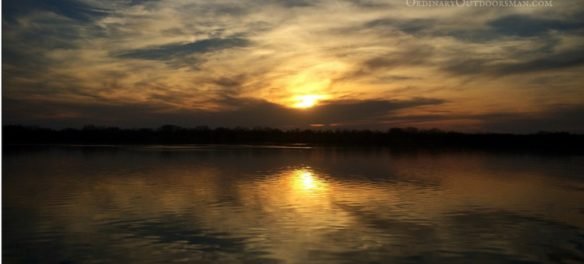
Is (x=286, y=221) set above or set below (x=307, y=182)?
below

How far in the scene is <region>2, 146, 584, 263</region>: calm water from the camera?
733cm

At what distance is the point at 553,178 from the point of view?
19.2m

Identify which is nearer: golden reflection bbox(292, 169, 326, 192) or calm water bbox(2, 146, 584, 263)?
calm water bbox(2, 146, 584, 263)

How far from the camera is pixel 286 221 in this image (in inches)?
381

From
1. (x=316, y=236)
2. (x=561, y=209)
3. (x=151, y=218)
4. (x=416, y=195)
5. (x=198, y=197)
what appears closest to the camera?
(x=316, y=236)

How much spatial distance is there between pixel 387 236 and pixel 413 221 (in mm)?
1566

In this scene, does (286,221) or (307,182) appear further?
(307,182)

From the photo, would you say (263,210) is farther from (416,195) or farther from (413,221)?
(416,195)

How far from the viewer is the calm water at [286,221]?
7332 millimetres

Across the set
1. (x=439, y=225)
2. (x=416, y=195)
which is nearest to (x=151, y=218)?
(x=439, y=225)

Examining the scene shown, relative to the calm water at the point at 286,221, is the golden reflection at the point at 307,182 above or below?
above

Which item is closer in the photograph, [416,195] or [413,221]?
[413,221]

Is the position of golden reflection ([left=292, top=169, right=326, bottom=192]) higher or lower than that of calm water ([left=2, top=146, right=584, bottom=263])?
higher

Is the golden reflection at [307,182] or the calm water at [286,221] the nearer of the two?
the calm water at [286,221]
